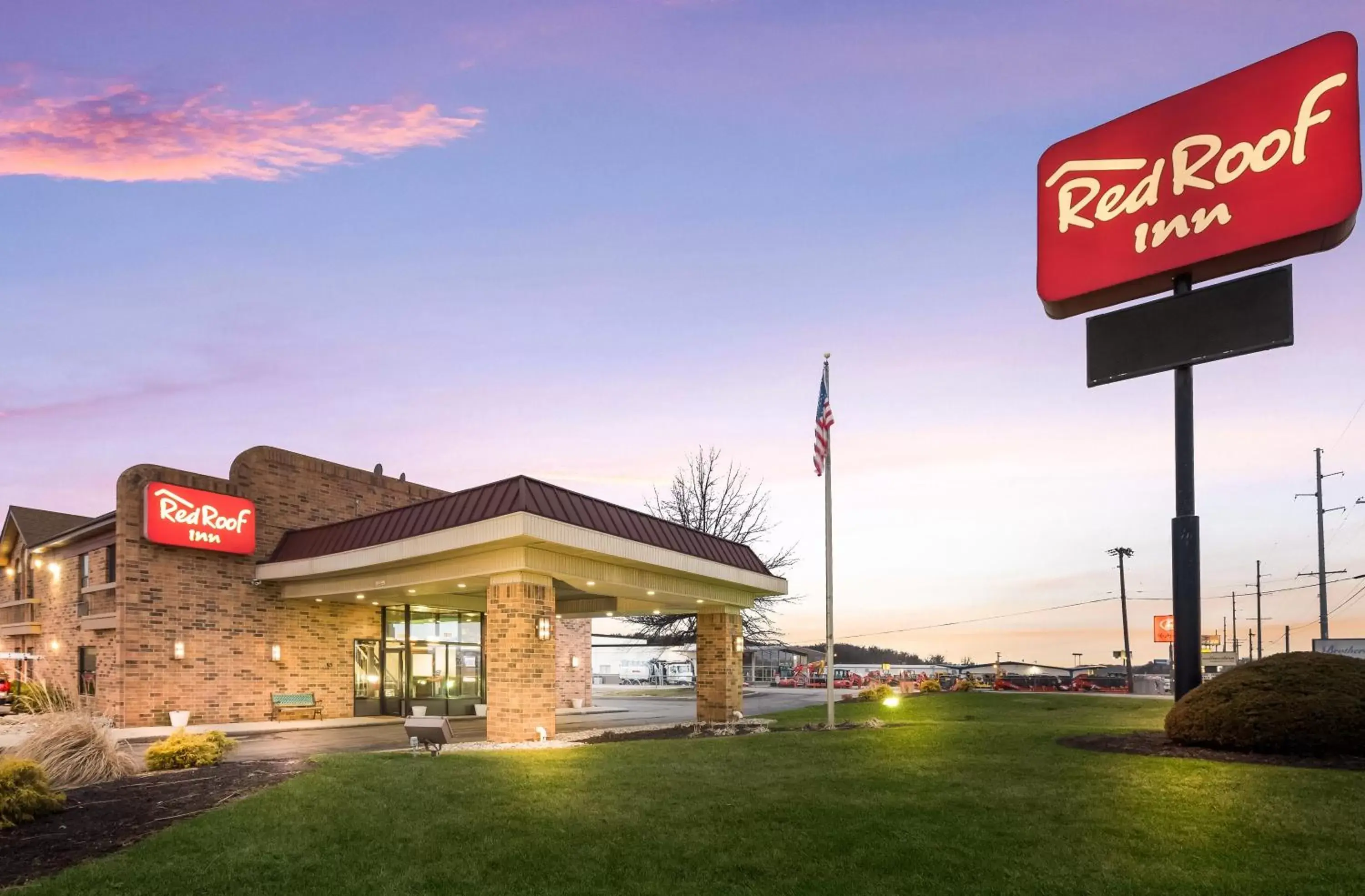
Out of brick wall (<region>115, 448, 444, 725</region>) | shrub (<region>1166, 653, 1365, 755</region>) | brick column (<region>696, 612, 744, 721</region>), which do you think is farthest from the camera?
brick column (<region>696, 612, 744, 721</region>)

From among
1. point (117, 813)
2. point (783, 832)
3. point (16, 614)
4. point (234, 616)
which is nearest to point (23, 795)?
point (117, 813)

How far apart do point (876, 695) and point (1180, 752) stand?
887 inches

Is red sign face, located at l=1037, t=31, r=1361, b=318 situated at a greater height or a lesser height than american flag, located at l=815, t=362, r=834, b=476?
greater

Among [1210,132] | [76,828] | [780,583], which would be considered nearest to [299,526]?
[780,583]

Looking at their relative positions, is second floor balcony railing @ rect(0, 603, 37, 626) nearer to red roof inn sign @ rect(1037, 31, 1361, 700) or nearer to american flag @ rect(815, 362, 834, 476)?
american flag @ rect(815, 362, 834, 476)

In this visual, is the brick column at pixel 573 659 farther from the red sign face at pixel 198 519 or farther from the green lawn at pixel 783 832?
the green lawn at pixel 783 832

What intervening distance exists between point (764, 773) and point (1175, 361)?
28.0ft

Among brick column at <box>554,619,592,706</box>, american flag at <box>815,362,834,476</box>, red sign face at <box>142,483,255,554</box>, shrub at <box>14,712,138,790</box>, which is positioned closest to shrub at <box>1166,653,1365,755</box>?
american flag at <box>815,362,834,476</box>

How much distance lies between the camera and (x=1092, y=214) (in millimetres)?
14477

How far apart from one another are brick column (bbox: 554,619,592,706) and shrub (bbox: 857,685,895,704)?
11064 mm

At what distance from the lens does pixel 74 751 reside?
1180cm

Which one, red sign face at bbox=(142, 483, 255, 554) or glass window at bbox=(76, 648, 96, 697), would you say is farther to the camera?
glass window at bbox=(76, 648, 96, 697)

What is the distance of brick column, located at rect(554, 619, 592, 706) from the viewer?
3662cm

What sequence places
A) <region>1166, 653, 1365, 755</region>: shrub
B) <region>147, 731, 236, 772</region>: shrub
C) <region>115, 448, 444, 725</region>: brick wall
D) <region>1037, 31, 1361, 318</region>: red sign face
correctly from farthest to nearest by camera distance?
<region>115, 448, 444, 725</region>: brick wall < <region>147, 731, 236, 772</region>: shrub < <region>1037, 31, 1361, 318</region>: red sign face < <region>1166, 653, 1365, 755</region>: shrub
